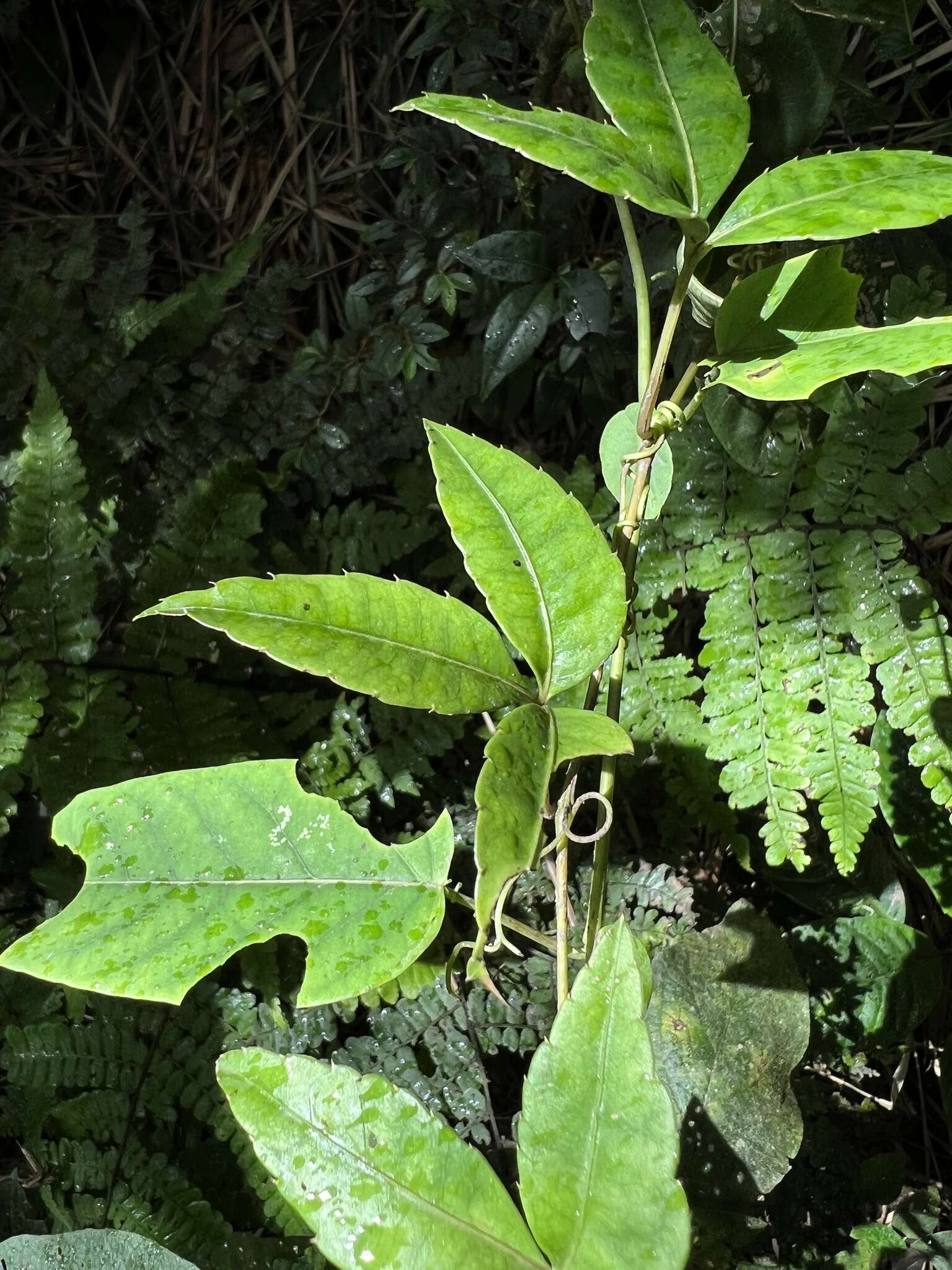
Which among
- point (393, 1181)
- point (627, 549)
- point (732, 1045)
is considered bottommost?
point (732, 1045)

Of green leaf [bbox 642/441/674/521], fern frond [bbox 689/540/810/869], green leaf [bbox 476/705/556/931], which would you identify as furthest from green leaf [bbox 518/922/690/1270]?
fern frond [bbox 689/540/810/869]

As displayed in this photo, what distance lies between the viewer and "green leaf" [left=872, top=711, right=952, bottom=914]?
1354 mm

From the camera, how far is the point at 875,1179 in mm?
1354

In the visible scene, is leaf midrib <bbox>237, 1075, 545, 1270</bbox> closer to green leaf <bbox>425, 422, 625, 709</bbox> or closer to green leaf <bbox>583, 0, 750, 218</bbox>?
green leaf <bbox>425, 422, 625, 709</bbox>

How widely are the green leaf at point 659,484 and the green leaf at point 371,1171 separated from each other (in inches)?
17.9

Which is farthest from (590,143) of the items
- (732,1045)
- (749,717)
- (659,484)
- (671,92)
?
(732,1045)

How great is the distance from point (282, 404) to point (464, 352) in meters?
0.37

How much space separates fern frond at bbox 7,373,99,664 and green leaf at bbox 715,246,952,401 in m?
1.19

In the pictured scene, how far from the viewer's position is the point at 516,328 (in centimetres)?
144

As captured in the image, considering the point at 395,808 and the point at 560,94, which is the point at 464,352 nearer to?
the point at 560,94

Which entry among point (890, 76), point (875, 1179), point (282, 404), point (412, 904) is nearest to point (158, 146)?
point (282, 404)

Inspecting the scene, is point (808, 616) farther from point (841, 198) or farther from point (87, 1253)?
point (87, 1253)

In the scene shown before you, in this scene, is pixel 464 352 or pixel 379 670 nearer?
pixel 379 670

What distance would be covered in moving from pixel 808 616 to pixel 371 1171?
88cm
